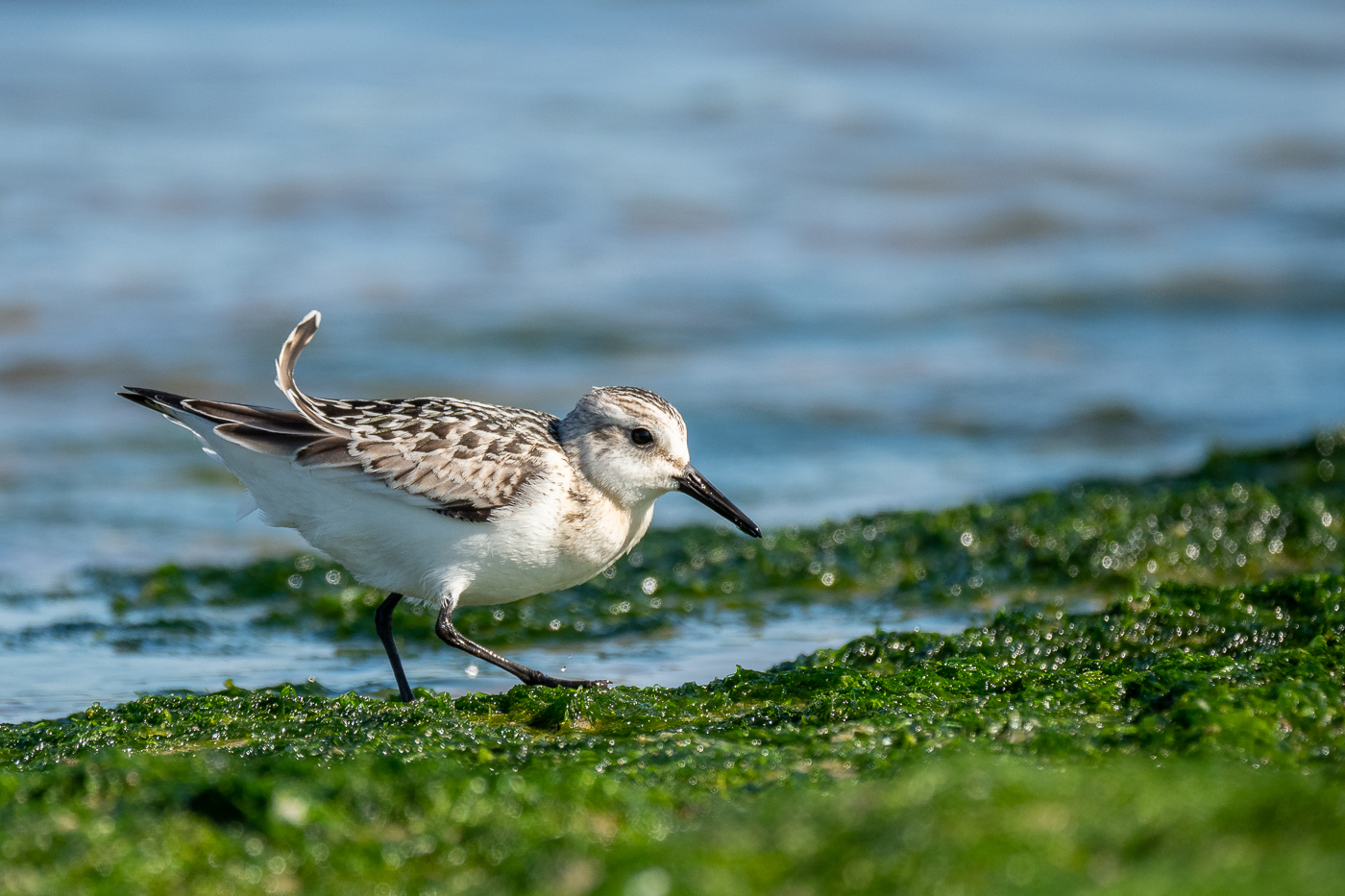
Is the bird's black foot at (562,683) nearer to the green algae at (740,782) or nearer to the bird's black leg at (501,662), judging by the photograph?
the bird's black leg at (501,662)

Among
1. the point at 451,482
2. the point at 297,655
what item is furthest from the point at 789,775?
the point at 297,655

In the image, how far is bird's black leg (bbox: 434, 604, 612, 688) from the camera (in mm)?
5285

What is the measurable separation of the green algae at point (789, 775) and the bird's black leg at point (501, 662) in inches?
11.5

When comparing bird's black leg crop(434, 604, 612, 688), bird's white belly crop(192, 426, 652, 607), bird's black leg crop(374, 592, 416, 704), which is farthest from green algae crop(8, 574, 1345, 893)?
bird's white belly crop(192, 426, 652, 607)

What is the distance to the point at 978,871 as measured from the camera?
289cm

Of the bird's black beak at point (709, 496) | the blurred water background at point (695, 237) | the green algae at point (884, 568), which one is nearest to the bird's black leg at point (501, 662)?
the bird's black beak at point (709, 496)

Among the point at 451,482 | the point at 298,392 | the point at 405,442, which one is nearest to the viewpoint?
Answer: the point at 451,482

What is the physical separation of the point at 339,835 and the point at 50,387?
31.7 ft

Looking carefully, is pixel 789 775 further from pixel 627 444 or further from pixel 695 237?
pixel 695 237

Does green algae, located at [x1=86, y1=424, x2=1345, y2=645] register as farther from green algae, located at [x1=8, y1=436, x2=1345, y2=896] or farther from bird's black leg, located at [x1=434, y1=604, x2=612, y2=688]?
bird's black leg, located at [x1=434, y1=604, x2=612, y2=688]

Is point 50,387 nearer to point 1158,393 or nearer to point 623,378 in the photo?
point 623,378

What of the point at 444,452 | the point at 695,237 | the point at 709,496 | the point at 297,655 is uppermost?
the point at 695,237

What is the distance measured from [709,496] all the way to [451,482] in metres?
1.14

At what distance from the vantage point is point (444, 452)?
5434 mm
